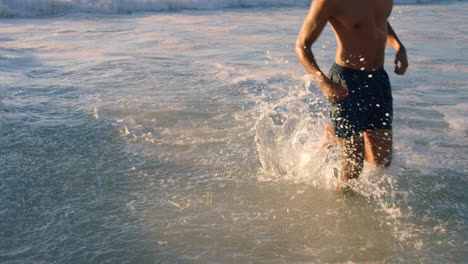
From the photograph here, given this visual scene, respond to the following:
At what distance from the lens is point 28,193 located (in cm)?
379

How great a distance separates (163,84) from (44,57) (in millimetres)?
3172

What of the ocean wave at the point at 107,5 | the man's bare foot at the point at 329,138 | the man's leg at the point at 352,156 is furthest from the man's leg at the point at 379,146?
the ocean wave at the point at 107,5

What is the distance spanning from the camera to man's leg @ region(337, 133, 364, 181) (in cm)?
364

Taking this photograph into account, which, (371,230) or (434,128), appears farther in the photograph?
(434,128)

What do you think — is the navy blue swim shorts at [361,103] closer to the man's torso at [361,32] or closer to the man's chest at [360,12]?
the man's torso at [361,32]

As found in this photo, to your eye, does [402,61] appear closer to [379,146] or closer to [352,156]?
[379,146]

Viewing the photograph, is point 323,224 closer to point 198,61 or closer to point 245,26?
point 198,61

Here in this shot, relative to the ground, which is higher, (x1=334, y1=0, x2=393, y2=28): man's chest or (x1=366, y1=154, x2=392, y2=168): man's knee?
(x1=334, y1=0, x2=393, y2=28): man's chest

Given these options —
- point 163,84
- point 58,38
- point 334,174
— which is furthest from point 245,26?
point 334,174

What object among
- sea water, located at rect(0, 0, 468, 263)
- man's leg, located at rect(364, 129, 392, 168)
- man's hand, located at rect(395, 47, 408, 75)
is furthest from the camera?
man's hand, located at rect(395, 47, 408, 75)

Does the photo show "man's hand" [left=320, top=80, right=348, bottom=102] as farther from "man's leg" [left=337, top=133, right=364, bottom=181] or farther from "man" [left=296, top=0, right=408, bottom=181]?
"man's leg" [left=337, top=133, right=364, bottom=181]

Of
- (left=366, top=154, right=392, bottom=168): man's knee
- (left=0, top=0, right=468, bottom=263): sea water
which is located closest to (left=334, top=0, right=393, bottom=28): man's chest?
(left=366, top=154, right=392, bottom=168): man's knee

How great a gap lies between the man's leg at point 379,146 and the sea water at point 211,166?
18cm

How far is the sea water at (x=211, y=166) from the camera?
3.15 meters
